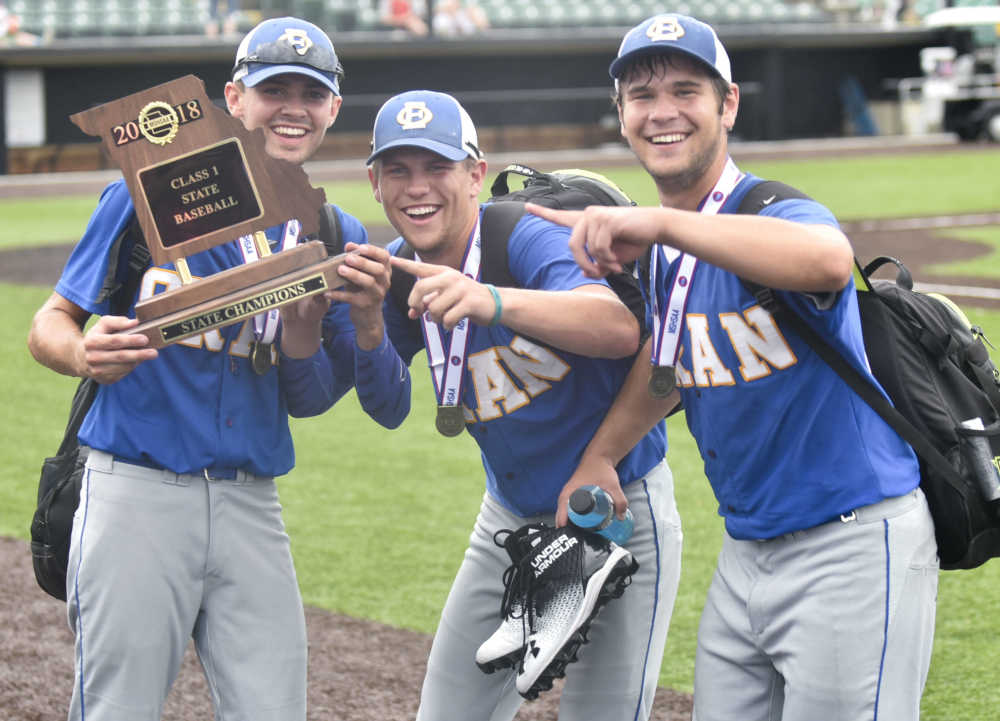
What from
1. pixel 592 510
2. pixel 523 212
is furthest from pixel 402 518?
pixel 592 510

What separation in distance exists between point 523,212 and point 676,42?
0.61 m

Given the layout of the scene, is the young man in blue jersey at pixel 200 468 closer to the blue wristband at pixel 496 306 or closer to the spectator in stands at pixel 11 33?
the blue wristband at pixel 496 306

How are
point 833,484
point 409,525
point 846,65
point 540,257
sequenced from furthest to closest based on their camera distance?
point 846,65 < point 409,525 < point 540,257 < point 833,484

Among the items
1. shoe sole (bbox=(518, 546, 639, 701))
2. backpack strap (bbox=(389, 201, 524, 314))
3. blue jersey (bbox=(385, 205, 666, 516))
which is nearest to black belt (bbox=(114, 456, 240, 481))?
blue jersey (bbox=(385, 205, 666, 516))

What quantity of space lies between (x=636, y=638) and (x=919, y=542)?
0.75m

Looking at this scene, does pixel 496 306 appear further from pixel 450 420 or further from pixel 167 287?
pixel 167 287

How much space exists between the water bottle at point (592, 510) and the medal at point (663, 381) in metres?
0.27

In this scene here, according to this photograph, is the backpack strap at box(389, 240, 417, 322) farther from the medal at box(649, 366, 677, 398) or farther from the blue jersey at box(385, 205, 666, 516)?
the medal at box(649, 366, 677, 398)

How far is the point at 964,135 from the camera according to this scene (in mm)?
30594

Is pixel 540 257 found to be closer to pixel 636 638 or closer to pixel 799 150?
pixel 636 638

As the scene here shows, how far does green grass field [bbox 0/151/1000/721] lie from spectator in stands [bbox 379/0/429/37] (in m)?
20.3

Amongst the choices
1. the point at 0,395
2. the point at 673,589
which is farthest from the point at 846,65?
the point at 673,589

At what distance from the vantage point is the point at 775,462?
292 cm

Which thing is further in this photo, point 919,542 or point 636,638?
point 636,638
